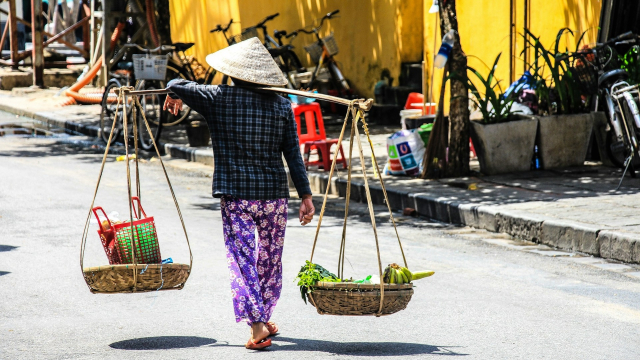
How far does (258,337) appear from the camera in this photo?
14.6ft

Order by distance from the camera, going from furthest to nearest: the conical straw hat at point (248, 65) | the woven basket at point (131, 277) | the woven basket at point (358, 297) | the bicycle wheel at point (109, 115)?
the bicycle wheel at point (109, 115) < the woven basket at point (131, 277) < the conical straw hat at point (248, 65) < the woven basket at point (358, 297)

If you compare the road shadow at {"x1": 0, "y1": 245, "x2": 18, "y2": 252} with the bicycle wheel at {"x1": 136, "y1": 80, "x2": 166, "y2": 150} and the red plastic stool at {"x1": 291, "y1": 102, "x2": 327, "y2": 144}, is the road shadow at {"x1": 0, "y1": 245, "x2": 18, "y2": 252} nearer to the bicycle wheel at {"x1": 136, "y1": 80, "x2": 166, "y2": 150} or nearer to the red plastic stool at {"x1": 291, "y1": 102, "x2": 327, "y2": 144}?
the red plastic stool at {"x1": 291, "y1": 102, "x2": 327, "y2": 144}

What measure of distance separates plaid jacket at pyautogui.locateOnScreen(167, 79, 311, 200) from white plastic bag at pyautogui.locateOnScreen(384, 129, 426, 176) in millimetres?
5439

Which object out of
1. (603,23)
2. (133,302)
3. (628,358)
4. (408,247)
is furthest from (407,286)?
(603,23)

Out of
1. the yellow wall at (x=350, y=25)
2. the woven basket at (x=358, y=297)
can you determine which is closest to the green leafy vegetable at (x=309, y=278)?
the woven basket at (x=358, y=297)

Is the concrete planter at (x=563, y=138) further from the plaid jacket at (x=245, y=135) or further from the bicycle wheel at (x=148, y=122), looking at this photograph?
the plaid jacket at (x=245, y=135)

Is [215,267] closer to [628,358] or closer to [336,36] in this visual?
[628,358]

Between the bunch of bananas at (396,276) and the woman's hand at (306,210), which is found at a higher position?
the woman's hand at (306,210)

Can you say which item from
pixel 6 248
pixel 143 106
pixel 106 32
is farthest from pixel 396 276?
pixel 106 32

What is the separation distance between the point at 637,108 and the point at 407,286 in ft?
16.8

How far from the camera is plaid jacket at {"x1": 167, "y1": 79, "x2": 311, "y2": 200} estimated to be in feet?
14.5

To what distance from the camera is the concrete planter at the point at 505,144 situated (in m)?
9.57

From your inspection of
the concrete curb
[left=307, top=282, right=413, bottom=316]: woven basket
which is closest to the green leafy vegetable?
[left=307, top=282, right=413, bottom=316]: woven basket

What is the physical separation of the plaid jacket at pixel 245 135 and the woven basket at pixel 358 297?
0.57m
